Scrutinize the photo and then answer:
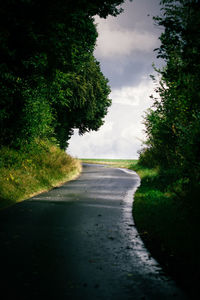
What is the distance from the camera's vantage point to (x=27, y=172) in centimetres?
1536

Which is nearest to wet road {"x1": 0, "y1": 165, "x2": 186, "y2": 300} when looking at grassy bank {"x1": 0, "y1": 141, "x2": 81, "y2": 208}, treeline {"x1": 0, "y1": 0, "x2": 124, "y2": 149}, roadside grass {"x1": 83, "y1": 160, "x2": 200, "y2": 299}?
roadside grass {"x1": 83, "y1": 160, "x2": 200, "y2": 299}

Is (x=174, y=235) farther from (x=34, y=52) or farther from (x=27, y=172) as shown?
(x=27, y=172)

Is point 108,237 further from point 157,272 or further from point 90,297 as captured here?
point 90,297

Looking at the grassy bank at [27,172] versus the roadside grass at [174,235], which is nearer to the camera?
the roadside grass at [174,235]

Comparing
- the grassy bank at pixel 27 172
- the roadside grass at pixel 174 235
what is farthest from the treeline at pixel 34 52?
the roadside grass at pixel 174 235

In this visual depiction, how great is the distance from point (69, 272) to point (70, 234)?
8.00 ft

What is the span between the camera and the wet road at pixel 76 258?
14.4 feet

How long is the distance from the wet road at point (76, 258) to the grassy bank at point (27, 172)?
2208 mm

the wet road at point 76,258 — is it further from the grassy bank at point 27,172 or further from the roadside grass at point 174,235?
the grassy bank at point 27,172

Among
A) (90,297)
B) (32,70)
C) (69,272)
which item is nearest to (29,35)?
(32,70)

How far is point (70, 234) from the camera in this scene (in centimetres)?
750

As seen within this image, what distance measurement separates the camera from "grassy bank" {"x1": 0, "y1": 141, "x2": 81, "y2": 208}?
12644mm

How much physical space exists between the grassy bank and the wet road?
7.25ft

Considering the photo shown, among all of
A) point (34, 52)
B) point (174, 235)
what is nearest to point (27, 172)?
point (34, 52)
